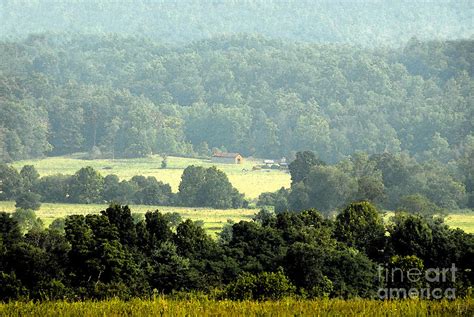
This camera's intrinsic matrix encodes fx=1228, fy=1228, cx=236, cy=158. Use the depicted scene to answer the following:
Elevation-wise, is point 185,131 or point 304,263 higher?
point 185,131

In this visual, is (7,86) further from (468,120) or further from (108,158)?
(468,120)

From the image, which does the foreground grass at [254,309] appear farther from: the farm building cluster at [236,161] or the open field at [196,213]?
the farm building cluster at [236,161]

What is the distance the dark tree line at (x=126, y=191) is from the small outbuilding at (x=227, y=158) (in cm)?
3636

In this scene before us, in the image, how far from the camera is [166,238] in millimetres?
43906

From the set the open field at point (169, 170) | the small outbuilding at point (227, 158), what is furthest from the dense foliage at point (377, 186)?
the small outbuilding at point (227, 158)

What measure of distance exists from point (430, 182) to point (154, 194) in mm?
23474

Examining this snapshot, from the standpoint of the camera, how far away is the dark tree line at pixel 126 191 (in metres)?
98.6

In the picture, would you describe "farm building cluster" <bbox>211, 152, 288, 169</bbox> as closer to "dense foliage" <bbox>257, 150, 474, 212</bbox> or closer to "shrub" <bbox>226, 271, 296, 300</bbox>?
"dense foliage" <bbox>257, 150, 474, 212</bbox>

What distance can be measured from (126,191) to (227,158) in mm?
40851

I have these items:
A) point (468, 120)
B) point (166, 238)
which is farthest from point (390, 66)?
Result: point (166, 238)

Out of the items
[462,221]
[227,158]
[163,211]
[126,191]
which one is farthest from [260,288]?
[227,158]

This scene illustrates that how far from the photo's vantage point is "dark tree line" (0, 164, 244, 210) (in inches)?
3880

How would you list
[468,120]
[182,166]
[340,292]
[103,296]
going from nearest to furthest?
[103,296] → [340,292] → [182,166] → [468,120]

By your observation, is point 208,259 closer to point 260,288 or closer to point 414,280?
point 260,288
